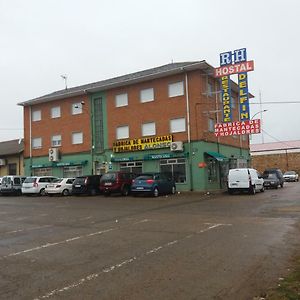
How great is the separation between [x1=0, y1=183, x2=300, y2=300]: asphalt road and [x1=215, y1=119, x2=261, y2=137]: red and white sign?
1573cm

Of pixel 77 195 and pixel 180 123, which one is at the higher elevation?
pixel 180 123

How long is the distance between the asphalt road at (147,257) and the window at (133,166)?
19286mm

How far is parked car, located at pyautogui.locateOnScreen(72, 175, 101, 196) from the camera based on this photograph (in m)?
29.1

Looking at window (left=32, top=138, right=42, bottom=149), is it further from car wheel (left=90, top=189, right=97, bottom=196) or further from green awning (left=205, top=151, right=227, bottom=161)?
green awning (left=205, top=151, right=227, bottom=161)

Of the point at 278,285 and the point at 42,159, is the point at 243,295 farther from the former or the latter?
the point at 42,159

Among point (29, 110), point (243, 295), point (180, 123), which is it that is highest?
point (29, 110)

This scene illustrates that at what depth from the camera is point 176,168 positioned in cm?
3169

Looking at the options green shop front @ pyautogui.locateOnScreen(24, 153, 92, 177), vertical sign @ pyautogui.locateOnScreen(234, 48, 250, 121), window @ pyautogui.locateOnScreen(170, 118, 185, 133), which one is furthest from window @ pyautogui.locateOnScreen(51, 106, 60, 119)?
vertical sign @ pyautogui.locateOnScreen(234, 48, 250, 121)

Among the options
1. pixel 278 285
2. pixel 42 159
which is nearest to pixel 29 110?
pixel 42 159

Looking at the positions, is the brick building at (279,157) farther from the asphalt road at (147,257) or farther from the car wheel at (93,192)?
the asphalt road at (147,257)

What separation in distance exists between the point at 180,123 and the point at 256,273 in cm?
2551

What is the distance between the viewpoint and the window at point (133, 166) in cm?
3369

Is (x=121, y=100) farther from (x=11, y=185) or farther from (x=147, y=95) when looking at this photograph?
(x=11, y=185)

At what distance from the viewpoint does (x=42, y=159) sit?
131 feet
